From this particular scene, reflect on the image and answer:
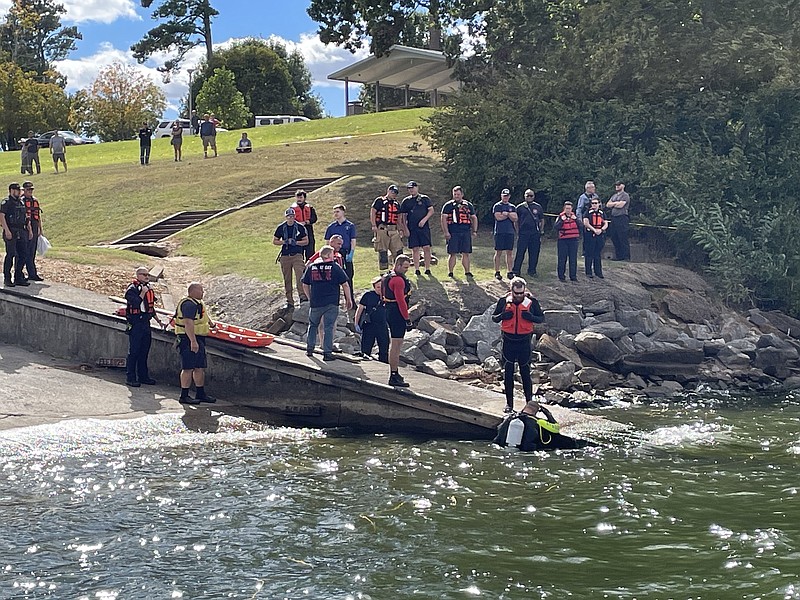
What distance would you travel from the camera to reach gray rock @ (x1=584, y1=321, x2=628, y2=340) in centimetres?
1944

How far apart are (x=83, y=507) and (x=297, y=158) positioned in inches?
1073

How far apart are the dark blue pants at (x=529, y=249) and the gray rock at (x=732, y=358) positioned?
164 inches

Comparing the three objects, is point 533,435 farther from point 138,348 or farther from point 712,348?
point 712,348

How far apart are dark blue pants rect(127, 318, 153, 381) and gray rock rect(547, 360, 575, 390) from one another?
6471mm

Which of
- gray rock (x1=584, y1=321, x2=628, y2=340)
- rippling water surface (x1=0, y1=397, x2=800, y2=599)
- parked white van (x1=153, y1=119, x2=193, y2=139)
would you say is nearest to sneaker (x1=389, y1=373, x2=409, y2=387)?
rippling water surface (x1=0, y1=397, x2=800, y2=599)

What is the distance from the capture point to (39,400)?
1459 centimetres

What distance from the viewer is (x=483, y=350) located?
1822 centimetres

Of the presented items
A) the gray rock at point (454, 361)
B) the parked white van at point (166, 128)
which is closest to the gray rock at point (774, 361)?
the gray rock at point (454, 361)

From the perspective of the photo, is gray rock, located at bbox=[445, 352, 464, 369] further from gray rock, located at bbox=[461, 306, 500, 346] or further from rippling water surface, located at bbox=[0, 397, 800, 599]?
rippling water surface, located at bbox=[0, 397, 800, 599]

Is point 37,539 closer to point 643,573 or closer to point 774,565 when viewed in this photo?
point 643,573

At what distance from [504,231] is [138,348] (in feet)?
27.5

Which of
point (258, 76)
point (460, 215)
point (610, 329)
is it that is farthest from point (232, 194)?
point (258, 76)

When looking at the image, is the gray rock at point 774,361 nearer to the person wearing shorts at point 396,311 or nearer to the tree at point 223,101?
the person wearing shorts at point 396,311

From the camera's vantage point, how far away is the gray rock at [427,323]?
741 inches
